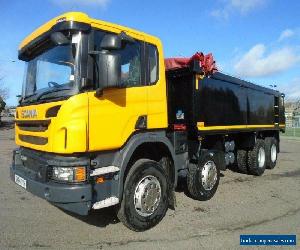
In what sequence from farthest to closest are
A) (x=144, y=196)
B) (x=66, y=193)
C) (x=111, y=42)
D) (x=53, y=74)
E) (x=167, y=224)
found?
(x=167, y=224) < (x=144, y=196) < (x=53, y=74) < (x=111, y=42) < (x=66, y=193)

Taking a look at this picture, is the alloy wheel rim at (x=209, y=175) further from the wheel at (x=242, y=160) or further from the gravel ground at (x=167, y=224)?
the wheel at (x=242, y=160)

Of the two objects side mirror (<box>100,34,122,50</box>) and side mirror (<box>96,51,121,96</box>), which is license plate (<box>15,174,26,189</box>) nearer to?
side mirror (<box>96,51,121,96</box>)

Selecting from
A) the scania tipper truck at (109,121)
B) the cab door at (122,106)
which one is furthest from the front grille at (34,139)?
the cab door at (122,106)

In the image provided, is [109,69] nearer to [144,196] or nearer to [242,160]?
[144,196]

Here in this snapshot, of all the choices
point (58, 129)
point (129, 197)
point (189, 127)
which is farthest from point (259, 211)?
point (58, 129)

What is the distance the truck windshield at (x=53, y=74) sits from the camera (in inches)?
190

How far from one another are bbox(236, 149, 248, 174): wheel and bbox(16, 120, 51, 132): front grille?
6.75 m

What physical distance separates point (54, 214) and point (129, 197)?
1.63 metres

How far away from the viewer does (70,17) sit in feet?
15.9

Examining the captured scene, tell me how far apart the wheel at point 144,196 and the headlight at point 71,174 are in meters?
0.85

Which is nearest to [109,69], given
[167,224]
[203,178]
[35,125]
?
[35,125]

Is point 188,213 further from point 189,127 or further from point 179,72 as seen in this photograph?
point 179,72

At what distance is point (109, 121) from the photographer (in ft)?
16.7

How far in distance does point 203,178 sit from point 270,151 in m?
5.32
